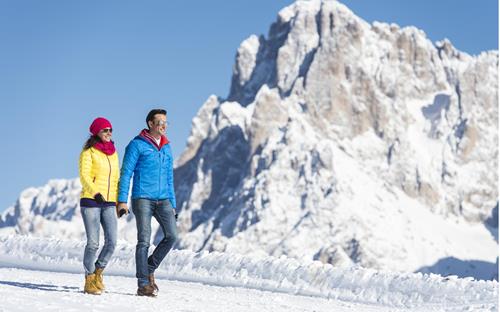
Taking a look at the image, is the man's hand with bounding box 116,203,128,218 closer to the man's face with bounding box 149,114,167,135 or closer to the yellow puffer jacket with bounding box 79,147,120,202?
the yellow puffer jacket with bounding box 79,147,120,202

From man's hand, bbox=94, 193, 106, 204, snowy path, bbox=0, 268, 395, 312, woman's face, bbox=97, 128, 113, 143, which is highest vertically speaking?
woman's face, bbox=97, 128, 113, 143

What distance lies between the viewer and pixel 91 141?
13586 millimetres

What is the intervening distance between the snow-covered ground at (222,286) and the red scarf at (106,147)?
2205mm

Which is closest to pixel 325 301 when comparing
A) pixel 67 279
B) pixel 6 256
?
pixel 67 279

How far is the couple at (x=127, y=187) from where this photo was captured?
43.8 ft

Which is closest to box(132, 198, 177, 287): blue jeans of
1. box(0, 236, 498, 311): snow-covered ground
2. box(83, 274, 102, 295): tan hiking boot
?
box(0, 236, 498, 311): snow-covered ground

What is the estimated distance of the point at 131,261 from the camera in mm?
23922

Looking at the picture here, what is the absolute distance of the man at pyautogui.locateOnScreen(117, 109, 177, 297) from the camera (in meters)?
13.3

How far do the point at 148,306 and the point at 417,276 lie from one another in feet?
31.7

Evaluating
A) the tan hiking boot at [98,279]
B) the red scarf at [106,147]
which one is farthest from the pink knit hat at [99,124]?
the tan hiking boot at [98,279]

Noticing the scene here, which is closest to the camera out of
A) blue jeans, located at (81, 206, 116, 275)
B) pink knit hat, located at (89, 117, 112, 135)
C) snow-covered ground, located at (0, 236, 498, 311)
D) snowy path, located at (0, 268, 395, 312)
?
snowy path, located at (0, 268, 395, 312)

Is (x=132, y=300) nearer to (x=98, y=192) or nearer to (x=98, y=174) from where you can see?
(x=98, y=192)

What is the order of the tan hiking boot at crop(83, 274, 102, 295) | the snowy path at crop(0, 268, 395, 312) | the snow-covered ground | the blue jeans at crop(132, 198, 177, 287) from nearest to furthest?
1. the snowy path at crop(0, 268, 395, 312)
2. the snow-covered ground
3. the tan hiking boot at crop(83, 274, 102, 295)
4. the blue jeans at crop(132, 198, 177, 287)

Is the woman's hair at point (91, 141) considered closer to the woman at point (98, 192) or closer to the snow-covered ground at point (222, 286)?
the woman at point (98, 192)
